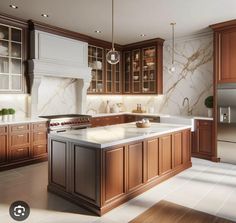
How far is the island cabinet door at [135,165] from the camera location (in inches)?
123

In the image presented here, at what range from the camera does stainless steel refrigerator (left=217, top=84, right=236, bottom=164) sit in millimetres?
4731

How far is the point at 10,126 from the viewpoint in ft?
14.4

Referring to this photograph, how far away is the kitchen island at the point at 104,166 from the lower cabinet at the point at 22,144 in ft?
4.82

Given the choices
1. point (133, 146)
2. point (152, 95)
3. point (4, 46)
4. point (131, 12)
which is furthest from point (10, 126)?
point (152, 95)

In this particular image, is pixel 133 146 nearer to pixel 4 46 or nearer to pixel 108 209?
pixel 108 209

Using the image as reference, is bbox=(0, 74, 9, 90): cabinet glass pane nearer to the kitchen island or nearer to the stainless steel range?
the stainless steel range

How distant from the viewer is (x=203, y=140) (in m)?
5.26

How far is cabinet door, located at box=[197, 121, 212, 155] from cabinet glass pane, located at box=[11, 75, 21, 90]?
12.8 ft

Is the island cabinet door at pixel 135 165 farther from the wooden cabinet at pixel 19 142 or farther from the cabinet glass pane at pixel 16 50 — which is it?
the cabinet glass pane at pixel 16 50

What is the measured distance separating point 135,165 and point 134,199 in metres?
0.44

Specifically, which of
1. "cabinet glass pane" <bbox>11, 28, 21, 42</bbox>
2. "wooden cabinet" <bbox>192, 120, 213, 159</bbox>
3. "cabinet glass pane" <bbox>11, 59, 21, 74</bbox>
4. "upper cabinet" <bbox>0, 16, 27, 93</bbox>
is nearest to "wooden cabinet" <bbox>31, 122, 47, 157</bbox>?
"upper cabinet" <bbox>0, 16, 27, 93</bbox>

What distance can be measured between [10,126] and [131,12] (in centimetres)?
301

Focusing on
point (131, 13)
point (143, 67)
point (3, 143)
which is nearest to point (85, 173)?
point (3, 143)

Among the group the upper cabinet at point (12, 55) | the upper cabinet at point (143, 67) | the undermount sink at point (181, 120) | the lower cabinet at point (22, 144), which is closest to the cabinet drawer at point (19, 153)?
the lower cabinet at point (22, 144)
